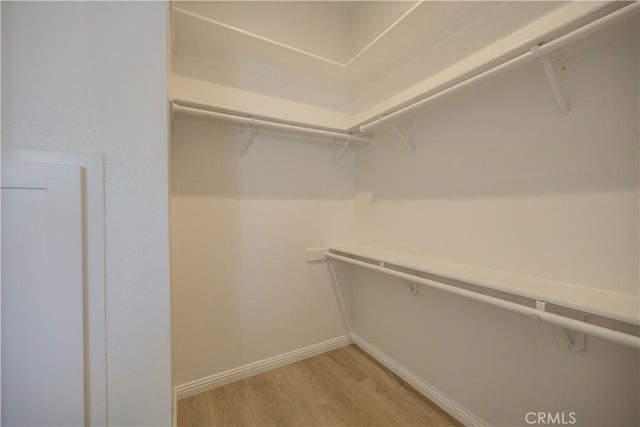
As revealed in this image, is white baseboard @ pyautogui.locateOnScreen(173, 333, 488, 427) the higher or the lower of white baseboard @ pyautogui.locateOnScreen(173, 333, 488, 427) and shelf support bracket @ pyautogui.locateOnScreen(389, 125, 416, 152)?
the lower

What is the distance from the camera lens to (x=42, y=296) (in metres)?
0.62

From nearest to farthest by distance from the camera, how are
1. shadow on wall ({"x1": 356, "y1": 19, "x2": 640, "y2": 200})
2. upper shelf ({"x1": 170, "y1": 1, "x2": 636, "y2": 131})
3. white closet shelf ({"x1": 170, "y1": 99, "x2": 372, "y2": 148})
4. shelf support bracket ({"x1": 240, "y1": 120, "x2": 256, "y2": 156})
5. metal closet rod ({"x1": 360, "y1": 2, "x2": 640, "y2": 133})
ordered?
metal closet rod ({"x1": 360, "y1": 2, "x2": 640, "y2": 133}) → shadow on wall ({"x1": 356, "y1": 19, "x2": 640, "y2": 200}) → upper shelf ({"x1": 170, "y1": 1, "x2": 636, "y2": 131}) → white closet shelf ({"x1": 170, "y1": 99, "x2": 372, "y2": 148}) → shelf support bracket ({"x1": 240, "y1": 120, "x2": 256, "y2": 156})

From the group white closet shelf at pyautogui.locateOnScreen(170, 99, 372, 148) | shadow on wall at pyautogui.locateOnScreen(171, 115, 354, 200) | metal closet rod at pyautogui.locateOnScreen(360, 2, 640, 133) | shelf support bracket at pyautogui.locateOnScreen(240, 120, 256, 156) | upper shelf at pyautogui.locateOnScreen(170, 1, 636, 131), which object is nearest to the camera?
metal closet rod at pyautogui.locateOnScreen(360, 2, 640, 133)

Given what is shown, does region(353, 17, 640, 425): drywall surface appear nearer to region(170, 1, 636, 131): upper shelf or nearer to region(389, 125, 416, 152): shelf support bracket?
region(389, 125, 416, 152): shelf support bracket

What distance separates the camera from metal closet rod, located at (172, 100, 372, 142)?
4.40 feet

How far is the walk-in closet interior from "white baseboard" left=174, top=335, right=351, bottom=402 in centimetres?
1

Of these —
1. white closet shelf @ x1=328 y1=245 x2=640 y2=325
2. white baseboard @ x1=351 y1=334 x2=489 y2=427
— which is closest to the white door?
white closet shelf @ x1=328 y1=245 x2=640 y2=325

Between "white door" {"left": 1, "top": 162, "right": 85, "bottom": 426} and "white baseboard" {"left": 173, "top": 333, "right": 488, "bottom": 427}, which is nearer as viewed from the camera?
"white door" {"left": 1, "top": 162, "right": 85, "bottom": 426}

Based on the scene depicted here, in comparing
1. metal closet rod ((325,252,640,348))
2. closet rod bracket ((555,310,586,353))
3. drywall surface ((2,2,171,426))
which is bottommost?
closet rod bracket ((555,310,586,353))

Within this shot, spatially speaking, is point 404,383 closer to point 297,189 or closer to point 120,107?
point 297,189

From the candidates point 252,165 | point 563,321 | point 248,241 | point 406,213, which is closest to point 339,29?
point 252,165

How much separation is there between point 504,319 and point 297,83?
1929 mm

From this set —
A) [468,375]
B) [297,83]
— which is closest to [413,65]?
[297,83]

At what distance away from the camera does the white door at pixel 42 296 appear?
0.60 m
